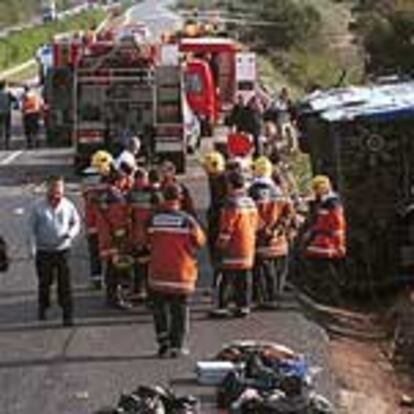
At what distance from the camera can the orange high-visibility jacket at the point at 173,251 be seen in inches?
580

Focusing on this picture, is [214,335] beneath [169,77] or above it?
beneath

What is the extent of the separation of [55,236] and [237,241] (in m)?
2.03

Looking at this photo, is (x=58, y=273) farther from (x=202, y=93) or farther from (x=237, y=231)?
(x=202, y=93)

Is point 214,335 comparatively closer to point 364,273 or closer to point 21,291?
point 21,291

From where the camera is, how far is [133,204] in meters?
17.4

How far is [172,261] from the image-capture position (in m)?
14.8

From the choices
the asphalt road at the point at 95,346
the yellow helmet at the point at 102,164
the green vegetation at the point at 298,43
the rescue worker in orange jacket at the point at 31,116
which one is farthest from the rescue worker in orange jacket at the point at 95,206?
the green vegetation at the point at 298,43

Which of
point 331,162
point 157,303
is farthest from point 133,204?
point 331,162

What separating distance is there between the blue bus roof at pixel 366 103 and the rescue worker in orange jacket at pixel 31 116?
1414 centimetres

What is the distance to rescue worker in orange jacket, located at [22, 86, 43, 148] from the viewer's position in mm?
36594

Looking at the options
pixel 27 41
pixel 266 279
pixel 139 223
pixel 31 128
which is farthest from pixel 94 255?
pixel 27 41

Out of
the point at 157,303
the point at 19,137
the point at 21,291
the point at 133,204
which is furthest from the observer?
the point at 19,137

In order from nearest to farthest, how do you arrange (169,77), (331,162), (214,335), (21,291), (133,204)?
(214,335) → (133,204) → (21,291) → (331,162) → (169,77)

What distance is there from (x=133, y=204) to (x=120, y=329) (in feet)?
5.21
